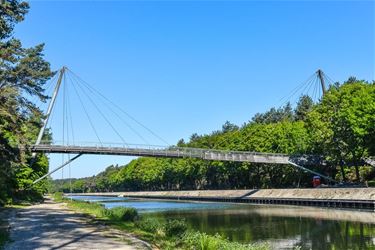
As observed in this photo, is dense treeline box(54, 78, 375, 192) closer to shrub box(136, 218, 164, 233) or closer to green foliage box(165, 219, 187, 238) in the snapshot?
shrub box(136, 218, 164, 233)

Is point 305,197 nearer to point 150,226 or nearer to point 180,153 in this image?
point 180,153

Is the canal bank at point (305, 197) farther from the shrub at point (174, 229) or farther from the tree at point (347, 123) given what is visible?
the shrub at point (174, 229)

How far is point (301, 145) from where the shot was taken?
7850cm

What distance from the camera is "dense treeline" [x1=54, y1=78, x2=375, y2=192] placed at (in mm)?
58688

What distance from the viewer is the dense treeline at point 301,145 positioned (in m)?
58.7

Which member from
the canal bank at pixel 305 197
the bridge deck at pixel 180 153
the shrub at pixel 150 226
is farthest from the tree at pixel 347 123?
the shrub at pixel 150 226

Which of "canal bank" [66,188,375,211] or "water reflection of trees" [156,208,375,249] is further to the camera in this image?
"canal bank" [66,188,375,211]

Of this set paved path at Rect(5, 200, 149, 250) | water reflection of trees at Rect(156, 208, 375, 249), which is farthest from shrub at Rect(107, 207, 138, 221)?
water reflection of trees at Rect(156, 208, 375, 249)

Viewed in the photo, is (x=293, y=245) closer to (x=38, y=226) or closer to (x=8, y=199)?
(x=38, y=226)

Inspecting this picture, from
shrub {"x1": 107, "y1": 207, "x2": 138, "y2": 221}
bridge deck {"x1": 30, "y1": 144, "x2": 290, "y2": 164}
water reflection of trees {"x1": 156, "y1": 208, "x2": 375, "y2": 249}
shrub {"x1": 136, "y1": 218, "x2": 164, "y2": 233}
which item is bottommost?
water reflection of trees {"x1": 156, "y1": 208, "x2": 375, "y2": 249}

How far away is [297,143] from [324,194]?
73.8 feet

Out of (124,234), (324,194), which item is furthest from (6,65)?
(324,194)

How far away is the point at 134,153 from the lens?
78625 millimetres

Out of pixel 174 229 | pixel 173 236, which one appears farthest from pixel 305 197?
pixel 173 236
